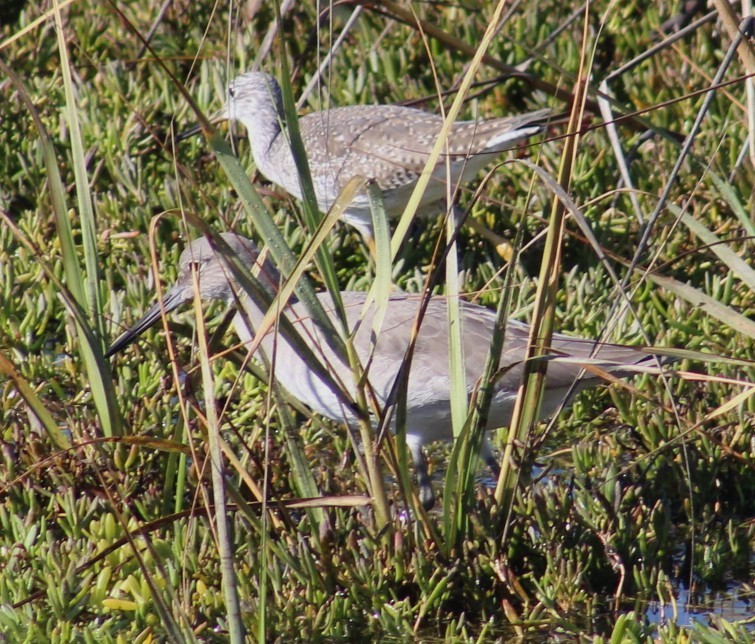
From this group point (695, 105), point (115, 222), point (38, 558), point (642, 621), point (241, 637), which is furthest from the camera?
point (695, 105)

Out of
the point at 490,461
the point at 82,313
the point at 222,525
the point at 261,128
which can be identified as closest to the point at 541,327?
the point at 490,461

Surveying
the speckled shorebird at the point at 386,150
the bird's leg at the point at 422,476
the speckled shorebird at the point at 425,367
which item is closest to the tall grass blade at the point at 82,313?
the speckled shorebird at the point at 425,367

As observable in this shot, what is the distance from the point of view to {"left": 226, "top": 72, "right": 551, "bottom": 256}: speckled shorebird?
621 cm

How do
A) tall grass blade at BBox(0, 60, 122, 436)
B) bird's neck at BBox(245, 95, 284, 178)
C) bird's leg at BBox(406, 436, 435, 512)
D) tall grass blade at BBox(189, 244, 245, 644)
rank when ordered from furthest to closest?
bird's neck at BBox(245, 95, 284, 178)
bird's leg at BBox(406, 436, 435, 512)
tall grass blade at BBox(0, 60, 122, 436)
tall grass blade at BBox(189, 244, 245, 644)

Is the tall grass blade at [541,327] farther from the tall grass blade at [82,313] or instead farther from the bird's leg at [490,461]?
the tall grass blade at [82,313]

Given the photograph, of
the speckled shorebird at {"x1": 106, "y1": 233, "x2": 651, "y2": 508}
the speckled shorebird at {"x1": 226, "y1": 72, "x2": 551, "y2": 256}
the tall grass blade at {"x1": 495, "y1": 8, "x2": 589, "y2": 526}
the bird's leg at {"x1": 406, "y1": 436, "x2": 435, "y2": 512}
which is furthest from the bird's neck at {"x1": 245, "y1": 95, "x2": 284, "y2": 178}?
the tall grass blade at {"x1": 495, "y1": 8, "x2": 589, "y2": 526}

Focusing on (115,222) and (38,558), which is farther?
(115,222)

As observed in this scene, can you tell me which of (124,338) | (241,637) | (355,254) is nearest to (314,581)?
(241,637)

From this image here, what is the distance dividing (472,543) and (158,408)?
72.2 inches

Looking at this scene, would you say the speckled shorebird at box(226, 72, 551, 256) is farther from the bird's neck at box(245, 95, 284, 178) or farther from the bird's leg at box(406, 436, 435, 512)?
the bird's leg at box(406, 436, 435, 512)

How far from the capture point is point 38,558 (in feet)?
13.1

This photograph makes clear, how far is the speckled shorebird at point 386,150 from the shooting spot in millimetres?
6215

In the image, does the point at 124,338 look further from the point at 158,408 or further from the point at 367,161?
the point at 367,161

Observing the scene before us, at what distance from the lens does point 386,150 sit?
6.57m
